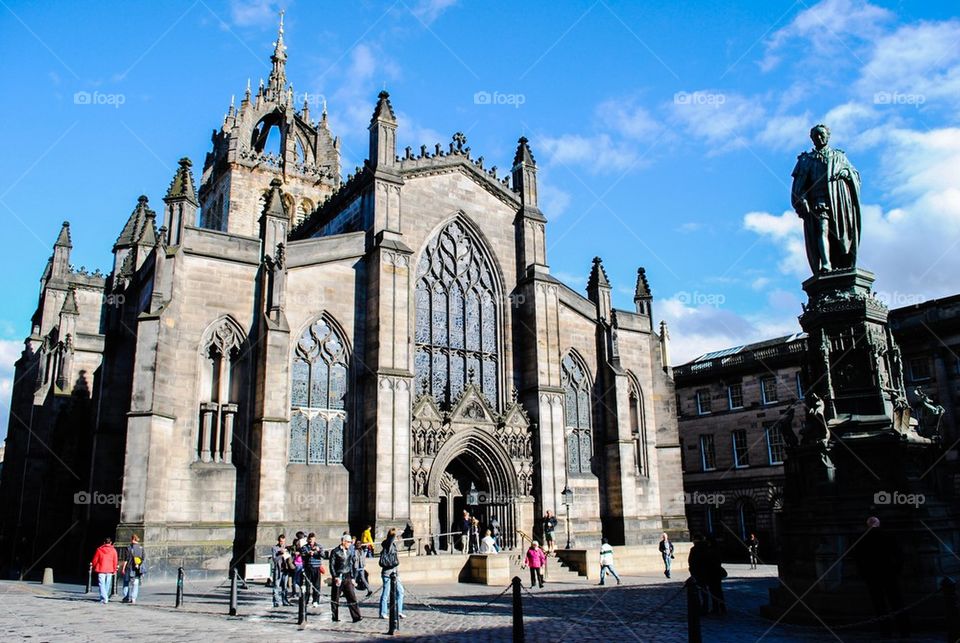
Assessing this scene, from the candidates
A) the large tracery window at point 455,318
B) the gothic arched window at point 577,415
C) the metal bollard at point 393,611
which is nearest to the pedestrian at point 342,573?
the metal bollard at point 393,611

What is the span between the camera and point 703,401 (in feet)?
150

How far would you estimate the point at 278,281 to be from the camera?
2525cm

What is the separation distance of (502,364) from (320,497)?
9047 mm

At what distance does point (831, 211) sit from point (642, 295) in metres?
22.4

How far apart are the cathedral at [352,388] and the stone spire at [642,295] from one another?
91 millimetres

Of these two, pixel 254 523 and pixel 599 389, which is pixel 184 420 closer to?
pixel 254 523

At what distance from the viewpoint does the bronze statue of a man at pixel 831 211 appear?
1321 cm

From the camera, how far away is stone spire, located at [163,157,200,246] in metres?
24.9

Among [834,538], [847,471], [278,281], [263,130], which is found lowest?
[834,538]

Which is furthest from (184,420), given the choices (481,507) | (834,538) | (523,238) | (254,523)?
(834,538)

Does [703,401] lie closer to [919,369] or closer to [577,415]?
[919,369]

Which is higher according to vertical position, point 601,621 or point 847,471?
point 847,471

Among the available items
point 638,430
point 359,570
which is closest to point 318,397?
point 359,570

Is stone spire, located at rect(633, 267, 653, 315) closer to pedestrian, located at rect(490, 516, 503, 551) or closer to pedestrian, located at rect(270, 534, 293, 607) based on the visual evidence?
pedestrian, located at rect(490, 516, 503, 551)
